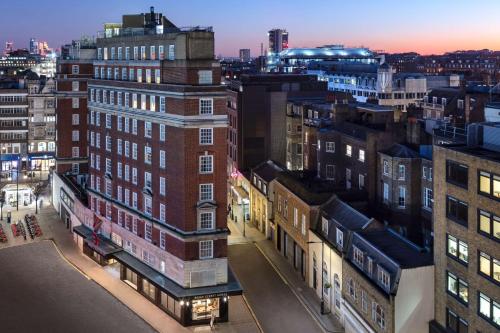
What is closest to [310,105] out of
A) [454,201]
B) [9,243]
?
[9,243]

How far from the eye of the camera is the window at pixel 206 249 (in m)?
66.6

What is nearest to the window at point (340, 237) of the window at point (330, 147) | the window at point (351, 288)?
the window at point (351, 288)

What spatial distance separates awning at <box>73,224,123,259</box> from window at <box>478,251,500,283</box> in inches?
1833

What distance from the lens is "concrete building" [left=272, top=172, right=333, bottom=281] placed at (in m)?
71.4

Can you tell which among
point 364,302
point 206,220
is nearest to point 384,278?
point 364,302

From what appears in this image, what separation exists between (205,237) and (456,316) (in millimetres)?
28438

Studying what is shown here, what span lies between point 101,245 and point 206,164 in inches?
861

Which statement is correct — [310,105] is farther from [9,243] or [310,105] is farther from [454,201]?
[454,201]

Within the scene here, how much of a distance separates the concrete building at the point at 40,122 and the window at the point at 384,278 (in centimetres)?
11000

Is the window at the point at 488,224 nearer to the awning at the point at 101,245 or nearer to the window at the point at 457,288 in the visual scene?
the window at the point at 457,288

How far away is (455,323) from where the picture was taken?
4716 cm

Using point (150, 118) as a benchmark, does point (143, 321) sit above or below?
below

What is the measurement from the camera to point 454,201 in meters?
47.4

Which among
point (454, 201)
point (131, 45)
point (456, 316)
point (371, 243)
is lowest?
point (456, 316)
